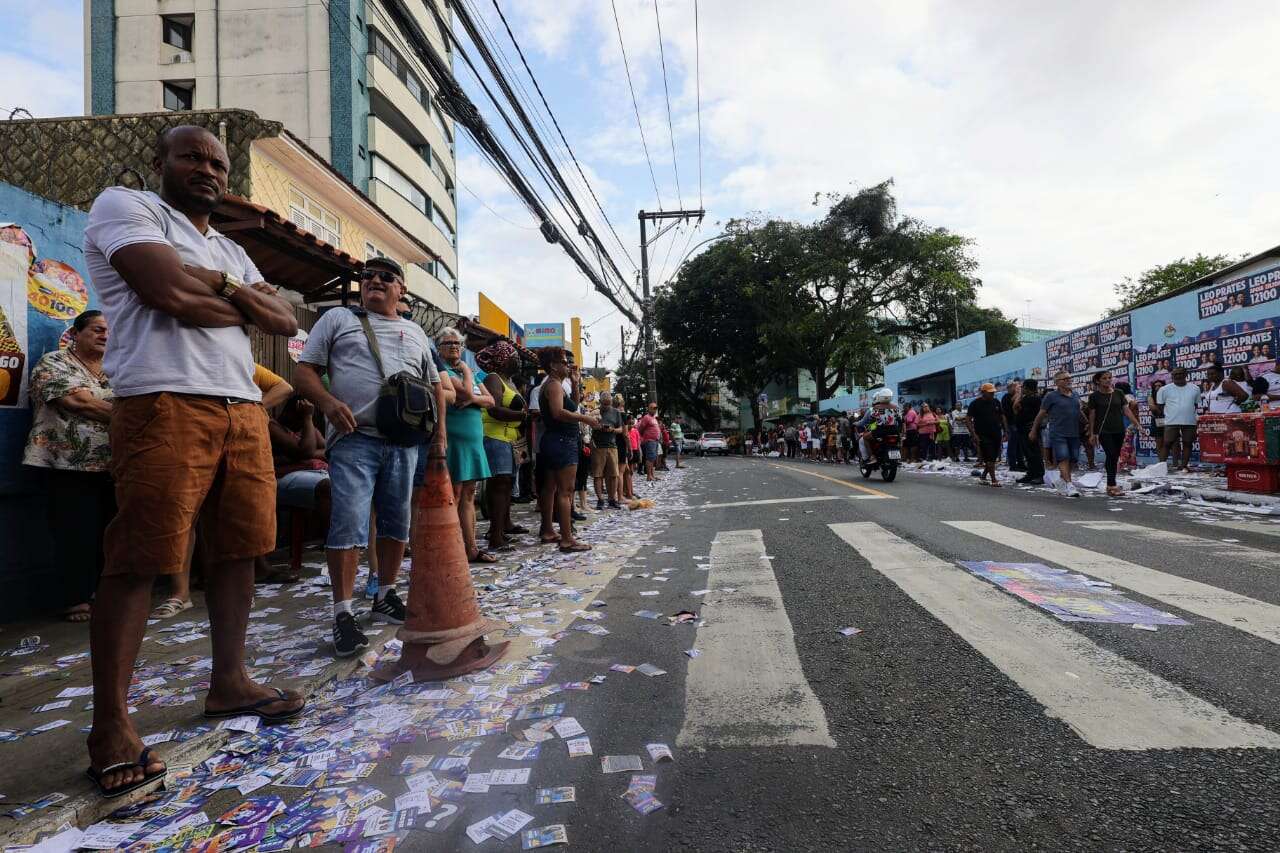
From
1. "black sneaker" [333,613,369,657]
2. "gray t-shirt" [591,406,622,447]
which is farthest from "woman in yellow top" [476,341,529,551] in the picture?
"black sneaker" [333,613,369,657]

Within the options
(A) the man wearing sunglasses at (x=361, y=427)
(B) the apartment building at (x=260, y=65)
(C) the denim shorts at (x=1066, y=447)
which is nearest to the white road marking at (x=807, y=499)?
(C) the denim shorts at (x=1066, y=447)

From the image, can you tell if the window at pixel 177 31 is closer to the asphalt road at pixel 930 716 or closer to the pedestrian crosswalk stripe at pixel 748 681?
the asphalt road at pixel 930 716

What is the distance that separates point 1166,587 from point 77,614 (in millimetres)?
6023

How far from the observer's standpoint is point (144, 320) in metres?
2.09

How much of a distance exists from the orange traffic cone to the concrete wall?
2491 mm

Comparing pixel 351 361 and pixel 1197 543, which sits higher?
pixel 351 361

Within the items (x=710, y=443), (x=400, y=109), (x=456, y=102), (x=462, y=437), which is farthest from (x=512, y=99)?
(x=710, y=443)

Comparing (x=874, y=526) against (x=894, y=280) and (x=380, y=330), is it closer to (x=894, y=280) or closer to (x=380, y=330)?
(x=380, y=330)

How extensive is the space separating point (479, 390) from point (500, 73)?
4762mm

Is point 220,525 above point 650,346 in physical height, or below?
below

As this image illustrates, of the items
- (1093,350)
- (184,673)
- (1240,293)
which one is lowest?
(184,673)

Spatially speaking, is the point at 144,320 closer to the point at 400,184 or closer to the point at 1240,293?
the point at 1240,293

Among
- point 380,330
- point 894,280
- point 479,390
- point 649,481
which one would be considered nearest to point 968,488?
point 649,481

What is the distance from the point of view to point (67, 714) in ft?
8.11
